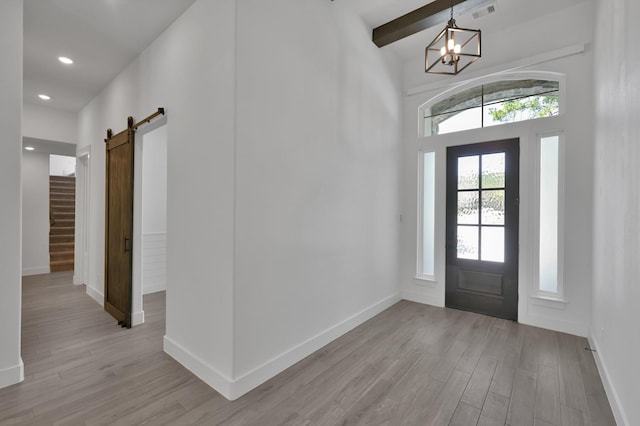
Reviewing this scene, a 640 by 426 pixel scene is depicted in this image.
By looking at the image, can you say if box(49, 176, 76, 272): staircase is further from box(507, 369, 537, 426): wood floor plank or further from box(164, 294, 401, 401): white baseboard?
box(507, 369, 537, 426): wood floor plank

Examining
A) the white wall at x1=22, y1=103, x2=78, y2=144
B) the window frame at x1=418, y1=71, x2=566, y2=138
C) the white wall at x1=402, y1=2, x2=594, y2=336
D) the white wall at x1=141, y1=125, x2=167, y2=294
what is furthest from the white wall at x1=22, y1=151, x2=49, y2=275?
the white wall at x1=402, y1=2, x2=594, y2=336

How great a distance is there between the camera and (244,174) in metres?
2.21

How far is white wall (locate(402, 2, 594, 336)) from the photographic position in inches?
125

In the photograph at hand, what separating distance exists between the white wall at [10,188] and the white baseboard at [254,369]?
1.11 m

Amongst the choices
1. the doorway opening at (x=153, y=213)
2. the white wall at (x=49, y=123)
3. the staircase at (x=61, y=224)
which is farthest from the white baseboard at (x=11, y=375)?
the staircase at (x=61, y=224)

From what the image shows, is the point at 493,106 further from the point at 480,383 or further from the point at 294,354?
the point at 294,354

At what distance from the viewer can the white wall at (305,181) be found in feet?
7.41

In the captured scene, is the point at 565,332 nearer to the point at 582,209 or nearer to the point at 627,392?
the point at 582,209

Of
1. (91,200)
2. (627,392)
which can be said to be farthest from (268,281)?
(91,200)

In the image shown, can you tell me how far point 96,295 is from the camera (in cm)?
443

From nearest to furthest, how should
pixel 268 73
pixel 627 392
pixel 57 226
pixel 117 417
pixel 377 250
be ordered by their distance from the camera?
pixel 627 392 < pixel 117 417 < pixel 268 73 < pixel 377 250 < pixel 57 226

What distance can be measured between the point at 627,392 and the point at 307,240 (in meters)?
2.36

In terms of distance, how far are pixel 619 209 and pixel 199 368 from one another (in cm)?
332

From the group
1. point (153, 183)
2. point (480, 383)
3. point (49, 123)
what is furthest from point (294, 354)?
point (49, 123)
